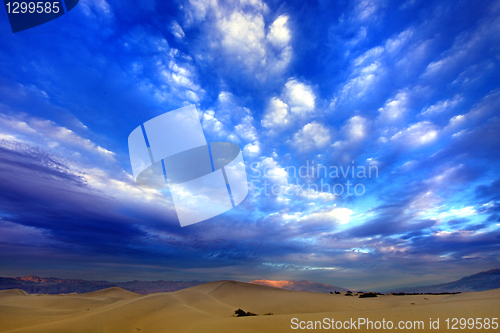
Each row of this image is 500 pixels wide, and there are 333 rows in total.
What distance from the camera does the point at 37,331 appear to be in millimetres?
8195

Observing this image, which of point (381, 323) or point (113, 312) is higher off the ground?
point (381, 323)

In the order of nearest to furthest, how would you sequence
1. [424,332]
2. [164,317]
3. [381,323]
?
[424,332], [381,323], [164,317]

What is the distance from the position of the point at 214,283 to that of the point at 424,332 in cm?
1945

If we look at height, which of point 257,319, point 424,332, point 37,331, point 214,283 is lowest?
point 214,283

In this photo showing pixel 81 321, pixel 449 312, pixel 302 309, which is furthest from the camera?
pixel 302 309

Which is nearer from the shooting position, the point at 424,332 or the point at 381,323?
the point at 424,332

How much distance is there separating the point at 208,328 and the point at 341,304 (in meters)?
10.2

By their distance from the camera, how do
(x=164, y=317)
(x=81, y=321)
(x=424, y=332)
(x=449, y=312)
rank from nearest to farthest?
(x=424, y=332), (x=449, y=312), (x=81, y=321), (x=164, y=317)

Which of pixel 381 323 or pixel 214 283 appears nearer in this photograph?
pixel 381 323

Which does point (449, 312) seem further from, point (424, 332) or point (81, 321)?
point (81, 321)

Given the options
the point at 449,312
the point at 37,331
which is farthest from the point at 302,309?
the point at 37,331

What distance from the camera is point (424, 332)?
646 centimetres

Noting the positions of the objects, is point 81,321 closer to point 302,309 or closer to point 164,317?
point 164,317

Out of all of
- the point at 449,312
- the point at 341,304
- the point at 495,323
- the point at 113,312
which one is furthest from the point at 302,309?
the point at 113,312
